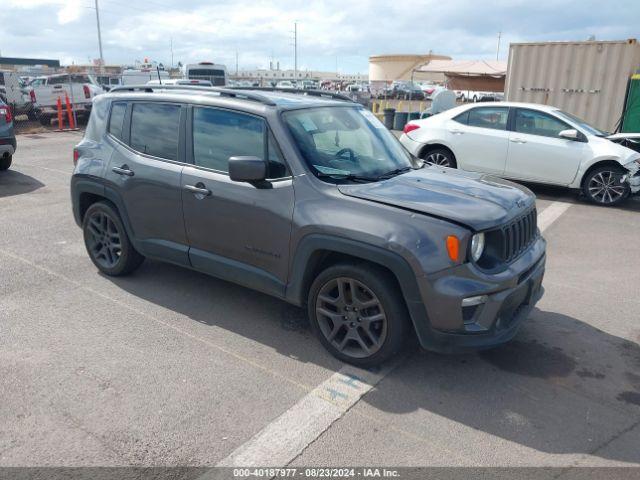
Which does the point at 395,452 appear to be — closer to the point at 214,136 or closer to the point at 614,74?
the point at 214,136

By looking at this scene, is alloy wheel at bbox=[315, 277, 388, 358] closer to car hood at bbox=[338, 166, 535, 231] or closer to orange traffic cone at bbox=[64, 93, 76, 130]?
car hood at bbox=[338, 166, 535, 231]

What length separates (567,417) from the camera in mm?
3271

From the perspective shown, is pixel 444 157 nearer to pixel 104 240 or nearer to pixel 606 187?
pixel 606 187

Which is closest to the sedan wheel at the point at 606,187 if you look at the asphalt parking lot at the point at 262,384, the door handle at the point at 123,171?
the asphalt parking lot at the point at 262,384

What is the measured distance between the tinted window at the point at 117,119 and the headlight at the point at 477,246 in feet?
11.0

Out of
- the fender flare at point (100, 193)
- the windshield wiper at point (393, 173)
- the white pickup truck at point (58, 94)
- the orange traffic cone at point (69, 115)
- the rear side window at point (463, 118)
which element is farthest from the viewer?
the white pickup truck at point (58, 94)

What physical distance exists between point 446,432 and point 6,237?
580 cm

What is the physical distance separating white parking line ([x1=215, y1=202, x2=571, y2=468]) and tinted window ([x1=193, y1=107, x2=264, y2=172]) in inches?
69.2

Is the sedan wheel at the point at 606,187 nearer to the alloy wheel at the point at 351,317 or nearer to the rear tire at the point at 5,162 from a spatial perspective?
the alloy wheel at the point at 351,317

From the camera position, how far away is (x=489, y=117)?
9750 millimetres

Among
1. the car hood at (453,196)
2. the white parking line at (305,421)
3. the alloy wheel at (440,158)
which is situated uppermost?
the car hood at (453,196)

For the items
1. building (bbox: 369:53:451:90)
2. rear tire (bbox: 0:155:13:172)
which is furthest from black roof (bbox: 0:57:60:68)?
rear tire (bbox: 0:155:13:172)

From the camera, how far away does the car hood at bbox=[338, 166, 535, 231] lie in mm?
3410

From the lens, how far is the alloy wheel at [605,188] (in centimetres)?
884
